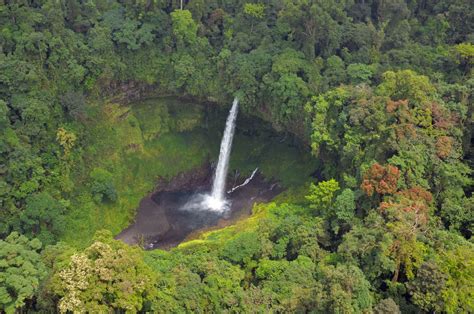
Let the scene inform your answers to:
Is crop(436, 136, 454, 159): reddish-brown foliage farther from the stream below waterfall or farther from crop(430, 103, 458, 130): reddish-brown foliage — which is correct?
the stream below waterfall

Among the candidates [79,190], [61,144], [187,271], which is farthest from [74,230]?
[187,271]

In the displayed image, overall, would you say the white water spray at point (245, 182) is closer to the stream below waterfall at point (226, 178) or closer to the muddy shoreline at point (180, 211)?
the stream below waterfall at point (226, 178)

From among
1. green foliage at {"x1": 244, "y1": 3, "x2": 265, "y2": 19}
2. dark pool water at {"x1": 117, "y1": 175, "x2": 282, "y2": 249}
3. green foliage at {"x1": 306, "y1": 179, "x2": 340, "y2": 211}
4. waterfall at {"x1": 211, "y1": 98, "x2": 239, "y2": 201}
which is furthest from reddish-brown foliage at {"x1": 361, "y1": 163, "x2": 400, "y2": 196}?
green foliage at {"x1": 244, "y1": 3, "x2": 265, "y2": 19}

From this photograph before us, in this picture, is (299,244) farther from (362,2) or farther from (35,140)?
(362,2)

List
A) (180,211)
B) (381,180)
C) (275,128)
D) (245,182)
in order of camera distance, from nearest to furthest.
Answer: (381,180)
(180,211)
(275,128)
(245,182)

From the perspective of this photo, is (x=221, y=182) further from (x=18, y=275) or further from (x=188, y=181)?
(x=18, y=275)

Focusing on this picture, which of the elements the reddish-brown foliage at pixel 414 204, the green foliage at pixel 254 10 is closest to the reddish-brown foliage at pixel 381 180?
the reddish-brown foliage at pixel 414 204

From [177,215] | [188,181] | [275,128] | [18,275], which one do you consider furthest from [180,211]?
[18,275]
